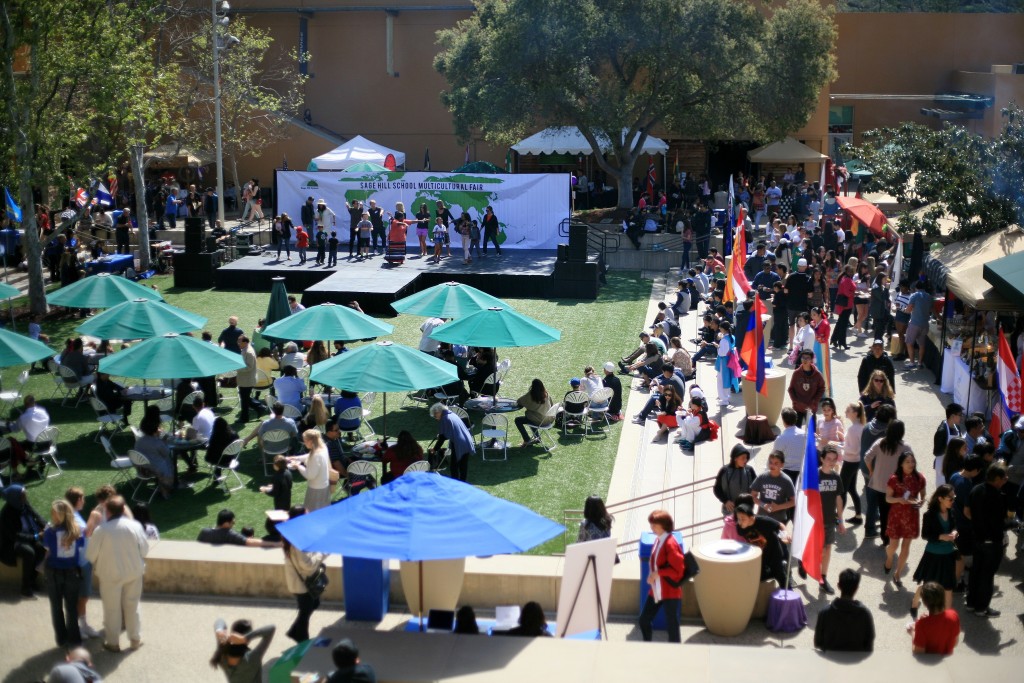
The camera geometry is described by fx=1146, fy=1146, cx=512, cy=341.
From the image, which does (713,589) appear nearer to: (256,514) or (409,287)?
(256,514)

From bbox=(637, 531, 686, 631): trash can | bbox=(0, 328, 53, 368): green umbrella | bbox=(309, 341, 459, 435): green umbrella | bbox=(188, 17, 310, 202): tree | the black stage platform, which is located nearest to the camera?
bbox=(637, 531, 686, 631): trash can

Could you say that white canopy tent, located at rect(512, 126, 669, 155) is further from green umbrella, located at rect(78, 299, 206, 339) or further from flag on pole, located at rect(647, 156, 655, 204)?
green umbrella, located at rect(78, 299, 206, 339)

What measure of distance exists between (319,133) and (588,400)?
103 ft

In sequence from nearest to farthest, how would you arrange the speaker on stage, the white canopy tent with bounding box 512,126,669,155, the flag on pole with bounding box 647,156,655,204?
the speaker on stage
the white canopy tent with bounding box 512,126,669,155
the flag on pole with bounding box 647,156,655,204

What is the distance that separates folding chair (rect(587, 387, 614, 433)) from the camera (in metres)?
16.9

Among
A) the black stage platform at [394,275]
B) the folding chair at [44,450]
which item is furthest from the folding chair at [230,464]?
the black stage platform at [394,275]

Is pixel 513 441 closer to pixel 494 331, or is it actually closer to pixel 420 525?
pixel 494 331

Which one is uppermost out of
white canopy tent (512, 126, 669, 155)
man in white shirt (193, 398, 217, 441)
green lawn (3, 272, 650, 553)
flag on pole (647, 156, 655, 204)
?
white canopy tent (512, 126, 669, 155)

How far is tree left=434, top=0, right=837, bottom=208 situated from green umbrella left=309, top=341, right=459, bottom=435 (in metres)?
21.5

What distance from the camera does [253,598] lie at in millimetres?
10766

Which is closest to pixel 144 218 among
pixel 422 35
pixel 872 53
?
pixel 422 35

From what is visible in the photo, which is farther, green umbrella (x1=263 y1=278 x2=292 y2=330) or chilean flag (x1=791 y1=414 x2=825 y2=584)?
green umbrella (x1=263 y1=278 x2=292 y2=330)

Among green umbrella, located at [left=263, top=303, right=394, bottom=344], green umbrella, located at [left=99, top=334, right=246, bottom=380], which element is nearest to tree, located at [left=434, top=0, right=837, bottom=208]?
green umbrella, located at [left=263, top=303, right=394, bottom=344]

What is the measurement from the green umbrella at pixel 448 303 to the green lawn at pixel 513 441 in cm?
157
